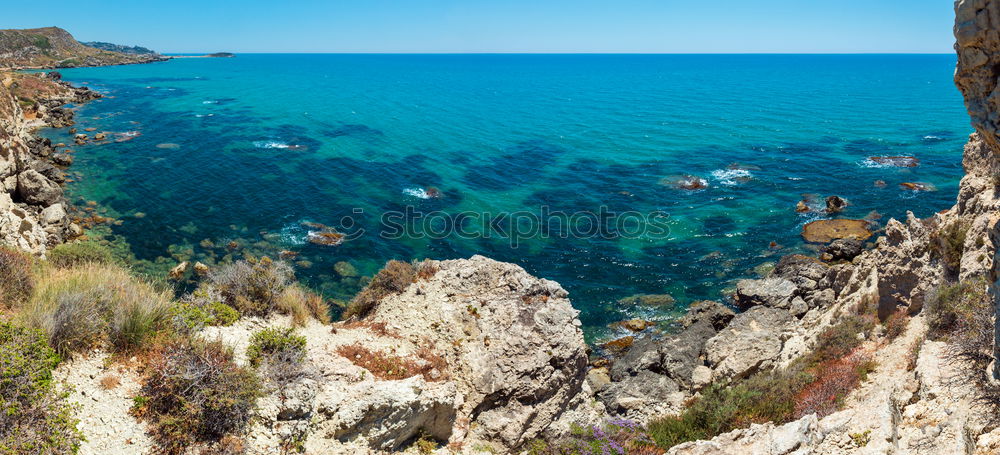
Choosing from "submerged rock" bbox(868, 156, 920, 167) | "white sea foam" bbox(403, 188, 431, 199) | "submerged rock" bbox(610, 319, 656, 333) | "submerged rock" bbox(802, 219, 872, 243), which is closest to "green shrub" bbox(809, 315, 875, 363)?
"submerged rock" bbox(610, 319, 656, 333)

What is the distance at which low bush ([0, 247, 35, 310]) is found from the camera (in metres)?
13.9

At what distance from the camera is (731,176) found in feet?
182

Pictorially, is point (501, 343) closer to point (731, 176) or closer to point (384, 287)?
Answer: point (384, 287)

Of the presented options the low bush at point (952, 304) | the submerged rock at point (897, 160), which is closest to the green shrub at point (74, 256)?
the low bush at point (952, 304)

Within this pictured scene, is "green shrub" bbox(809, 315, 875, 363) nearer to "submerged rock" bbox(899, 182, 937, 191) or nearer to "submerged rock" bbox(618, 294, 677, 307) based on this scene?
"submerged rock" bbox(618, 294, 677, 307)

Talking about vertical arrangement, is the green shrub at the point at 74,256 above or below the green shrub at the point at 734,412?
above

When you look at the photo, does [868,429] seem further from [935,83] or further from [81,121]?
[935,83]

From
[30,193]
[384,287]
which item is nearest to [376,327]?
[384,287]

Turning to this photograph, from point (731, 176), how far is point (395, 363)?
158ft

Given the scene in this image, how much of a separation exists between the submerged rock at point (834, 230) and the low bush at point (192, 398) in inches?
1492

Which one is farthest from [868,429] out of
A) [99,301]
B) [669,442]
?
[99,301]

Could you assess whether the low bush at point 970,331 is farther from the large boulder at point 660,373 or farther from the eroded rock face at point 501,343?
the eroded rock face at point 501,343

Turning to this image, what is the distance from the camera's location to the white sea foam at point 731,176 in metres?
53.8

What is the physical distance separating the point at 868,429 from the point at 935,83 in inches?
6970
